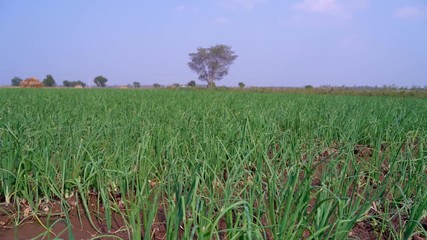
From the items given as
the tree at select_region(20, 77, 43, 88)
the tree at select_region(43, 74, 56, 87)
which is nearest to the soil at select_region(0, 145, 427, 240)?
the tree at select_region(20, 77, 43, 88)

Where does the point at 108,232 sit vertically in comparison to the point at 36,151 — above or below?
below

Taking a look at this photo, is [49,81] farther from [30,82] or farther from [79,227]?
[79,227]

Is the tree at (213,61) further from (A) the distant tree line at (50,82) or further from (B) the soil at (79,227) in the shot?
(B) the soil at (79,227)

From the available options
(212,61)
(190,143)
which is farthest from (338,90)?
(212,61)

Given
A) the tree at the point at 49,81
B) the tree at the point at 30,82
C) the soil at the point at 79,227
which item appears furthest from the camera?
the tree at the point at 49,81

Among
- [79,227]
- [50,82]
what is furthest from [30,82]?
[79,227]

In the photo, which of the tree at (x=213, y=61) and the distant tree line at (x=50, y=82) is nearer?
the distant tree line at (x=50, y=82)

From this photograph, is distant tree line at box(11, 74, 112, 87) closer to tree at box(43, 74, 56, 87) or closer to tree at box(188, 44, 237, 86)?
tree at box(43, 74, 56, 87)

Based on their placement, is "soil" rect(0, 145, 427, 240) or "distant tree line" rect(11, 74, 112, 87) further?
"distant tree line" rect(11, 74, 112, 87)

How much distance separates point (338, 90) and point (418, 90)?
18.8 ft

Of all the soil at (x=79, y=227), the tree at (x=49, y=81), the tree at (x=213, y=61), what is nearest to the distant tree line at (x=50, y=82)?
the tree at (x=49, y=81)

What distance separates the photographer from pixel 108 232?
1605 millimetres

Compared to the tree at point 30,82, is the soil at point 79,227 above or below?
below

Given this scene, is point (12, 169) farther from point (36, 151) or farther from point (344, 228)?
point (344, 228)
